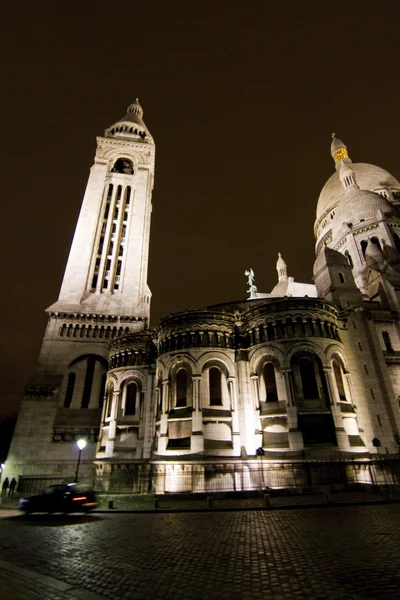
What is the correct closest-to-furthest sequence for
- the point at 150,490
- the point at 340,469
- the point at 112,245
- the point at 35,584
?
the point at 35,584, the point at 340,469, the point at 150,490, the point at 112,245

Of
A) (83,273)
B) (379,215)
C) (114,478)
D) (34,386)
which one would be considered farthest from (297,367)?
(379,215)

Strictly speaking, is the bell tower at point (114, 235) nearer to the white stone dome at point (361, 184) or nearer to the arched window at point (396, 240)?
the white stone dome at point (361, 184)

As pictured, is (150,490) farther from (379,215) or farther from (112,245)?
(379,215)

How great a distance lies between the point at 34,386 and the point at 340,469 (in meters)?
29.5

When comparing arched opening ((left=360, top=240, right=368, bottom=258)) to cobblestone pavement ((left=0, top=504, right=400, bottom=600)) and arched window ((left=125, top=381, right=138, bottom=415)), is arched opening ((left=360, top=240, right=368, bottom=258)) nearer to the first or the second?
arched window ((left=125, top=381, right=138, bottom=415))

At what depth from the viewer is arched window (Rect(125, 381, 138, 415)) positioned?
3183cm

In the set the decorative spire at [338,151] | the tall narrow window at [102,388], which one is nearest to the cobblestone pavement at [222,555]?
the tall narrow window at [102,388]

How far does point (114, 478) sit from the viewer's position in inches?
960

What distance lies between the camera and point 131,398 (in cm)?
3244

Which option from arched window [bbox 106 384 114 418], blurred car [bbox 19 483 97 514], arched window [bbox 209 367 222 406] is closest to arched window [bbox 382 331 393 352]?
arched window [bbox 209 367 222 406]

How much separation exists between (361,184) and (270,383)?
170ft

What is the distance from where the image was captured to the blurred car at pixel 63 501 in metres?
14.9

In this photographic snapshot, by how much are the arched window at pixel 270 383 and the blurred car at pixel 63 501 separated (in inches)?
607

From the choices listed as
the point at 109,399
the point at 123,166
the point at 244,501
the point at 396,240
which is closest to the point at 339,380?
the point at 244,501
